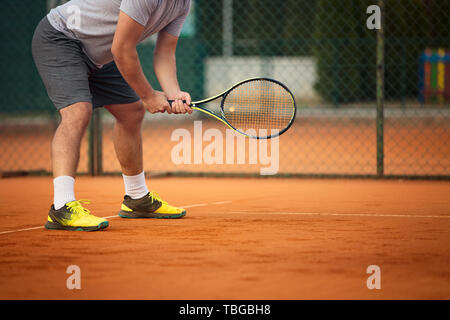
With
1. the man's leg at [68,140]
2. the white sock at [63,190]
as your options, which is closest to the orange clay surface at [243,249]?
the white sock at [63,190]

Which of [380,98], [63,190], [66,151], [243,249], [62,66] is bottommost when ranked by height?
[243,249]

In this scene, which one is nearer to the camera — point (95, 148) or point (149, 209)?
point (149, 209)

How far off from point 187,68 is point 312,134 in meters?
4.14

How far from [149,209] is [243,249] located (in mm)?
1196

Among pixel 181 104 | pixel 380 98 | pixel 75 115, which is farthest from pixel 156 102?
pixel 380 98

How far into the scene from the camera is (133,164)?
4.73m

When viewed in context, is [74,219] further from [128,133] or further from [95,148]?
[95,148]

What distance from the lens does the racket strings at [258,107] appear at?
473 centimetres

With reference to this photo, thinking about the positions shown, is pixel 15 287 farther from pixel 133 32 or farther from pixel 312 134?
pixel 312 134

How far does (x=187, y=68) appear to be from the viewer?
53.9 ft

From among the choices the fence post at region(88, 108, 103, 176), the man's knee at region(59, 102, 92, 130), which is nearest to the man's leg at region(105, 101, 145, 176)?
the man's knee at region(59, 102, 92, 130)

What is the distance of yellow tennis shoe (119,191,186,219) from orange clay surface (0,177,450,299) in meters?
0.12

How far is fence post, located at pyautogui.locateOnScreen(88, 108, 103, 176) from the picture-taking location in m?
7.47

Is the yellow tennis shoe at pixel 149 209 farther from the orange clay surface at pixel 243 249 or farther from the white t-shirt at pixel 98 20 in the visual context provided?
the white t-shirt at pixel 98 20
